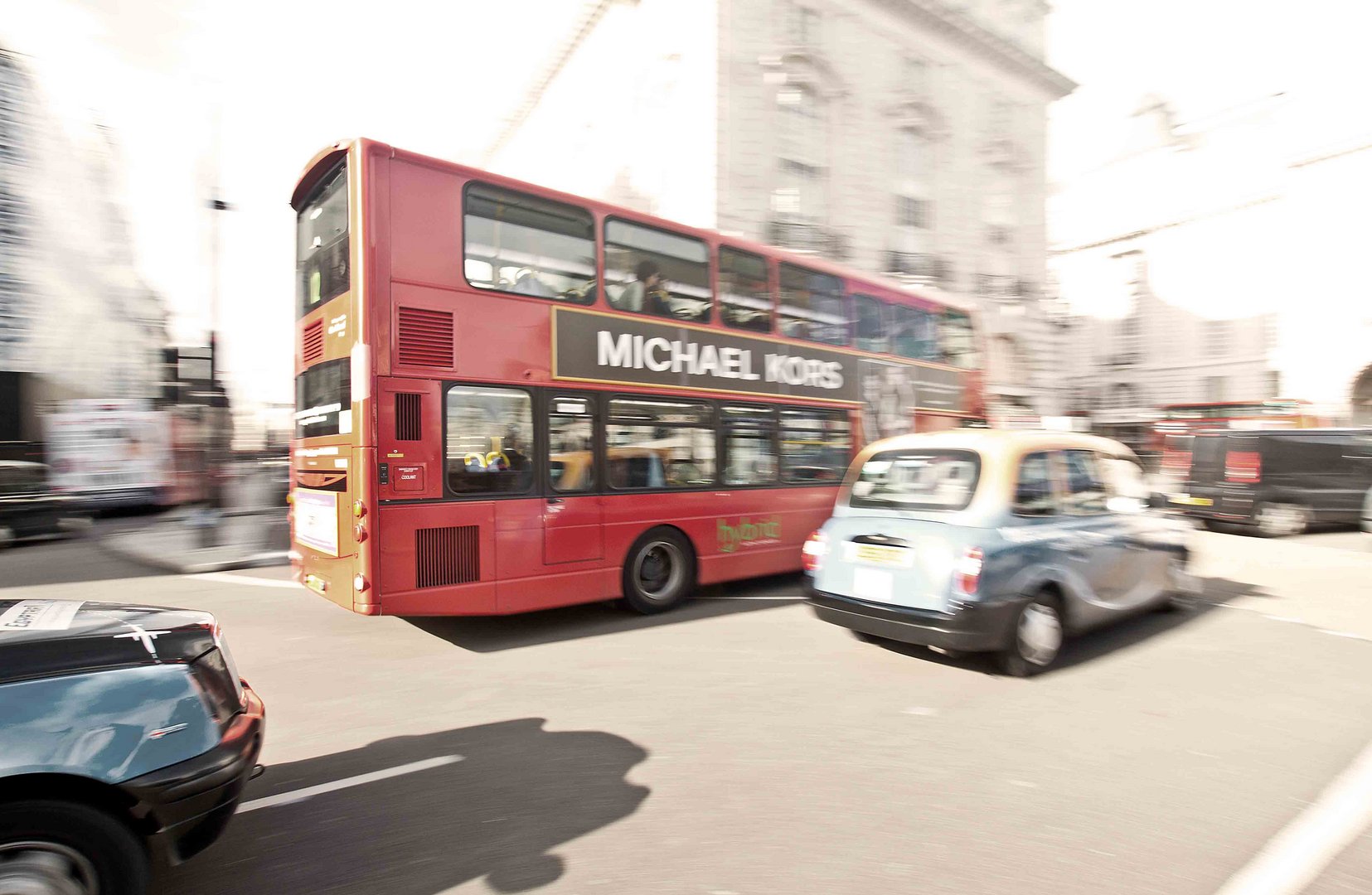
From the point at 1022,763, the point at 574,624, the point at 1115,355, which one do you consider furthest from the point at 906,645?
the point at 1115,355

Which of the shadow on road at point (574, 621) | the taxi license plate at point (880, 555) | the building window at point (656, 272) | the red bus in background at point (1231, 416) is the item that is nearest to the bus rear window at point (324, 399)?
the shadow on road at point (574, 621)

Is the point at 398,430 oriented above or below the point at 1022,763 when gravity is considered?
above

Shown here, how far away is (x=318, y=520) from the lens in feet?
21.4

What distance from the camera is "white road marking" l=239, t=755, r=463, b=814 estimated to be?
3.50m

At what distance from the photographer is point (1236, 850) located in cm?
306

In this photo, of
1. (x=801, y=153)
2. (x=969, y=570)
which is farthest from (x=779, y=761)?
(x=801, y=153)

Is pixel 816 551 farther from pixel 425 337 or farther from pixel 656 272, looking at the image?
pixel 425 337

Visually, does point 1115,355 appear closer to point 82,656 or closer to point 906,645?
point 906,645

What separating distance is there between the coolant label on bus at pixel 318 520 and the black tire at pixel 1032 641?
497 centimetres

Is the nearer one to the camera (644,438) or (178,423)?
(644,438)

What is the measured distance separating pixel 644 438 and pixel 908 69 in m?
28.0

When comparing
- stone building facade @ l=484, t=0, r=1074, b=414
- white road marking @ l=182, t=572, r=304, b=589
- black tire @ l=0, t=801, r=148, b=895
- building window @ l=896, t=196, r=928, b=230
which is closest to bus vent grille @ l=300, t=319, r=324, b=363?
white road marking @ l=182, t=572, r=304, b=589

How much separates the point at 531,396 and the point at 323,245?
210cm

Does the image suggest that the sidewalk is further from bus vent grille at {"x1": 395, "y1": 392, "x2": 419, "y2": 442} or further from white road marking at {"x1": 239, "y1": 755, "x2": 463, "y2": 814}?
white road marking at {"x1": 239, "y1": 755, "x2": 463, "y2": 814}
